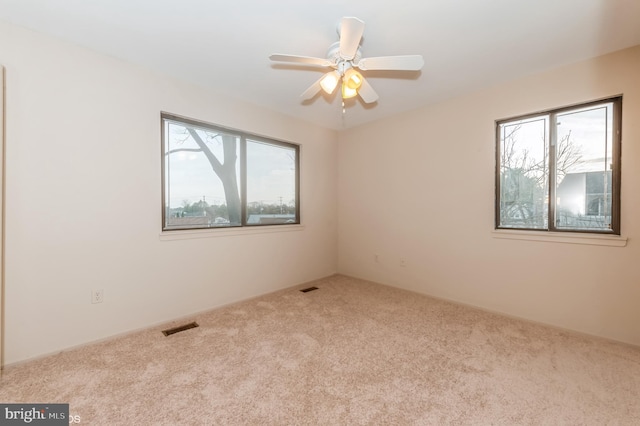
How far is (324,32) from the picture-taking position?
6.79ft

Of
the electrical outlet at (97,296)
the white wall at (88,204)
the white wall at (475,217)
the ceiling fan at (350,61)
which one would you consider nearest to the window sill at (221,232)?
the white wall at (88,204)

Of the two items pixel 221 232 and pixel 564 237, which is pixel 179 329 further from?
pixel 564 237

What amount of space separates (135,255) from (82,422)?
1379 mm

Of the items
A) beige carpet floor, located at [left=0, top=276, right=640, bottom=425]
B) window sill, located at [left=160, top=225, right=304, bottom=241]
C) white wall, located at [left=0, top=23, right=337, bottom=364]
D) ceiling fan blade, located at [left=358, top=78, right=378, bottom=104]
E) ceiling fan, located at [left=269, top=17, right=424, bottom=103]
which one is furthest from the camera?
window sill, located at [left=160, top=225, right=304, bottom=241]

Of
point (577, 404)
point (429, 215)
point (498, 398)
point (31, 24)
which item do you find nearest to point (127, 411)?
point (498, 398)

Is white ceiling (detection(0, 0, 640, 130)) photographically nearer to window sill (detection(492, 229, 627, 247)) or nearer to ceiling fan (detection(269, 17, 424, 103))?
ceiling fan (detection(269, 17, 424, 103))

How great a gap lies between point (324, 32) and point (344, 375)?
2519mm

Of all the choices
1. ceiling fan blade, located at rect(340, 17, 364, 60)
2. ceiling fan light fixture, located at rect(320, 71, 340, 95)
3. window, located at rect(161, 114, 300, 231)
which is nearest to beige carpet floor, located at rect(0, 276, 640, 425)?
window, located at rect(161, 114, 300, 231)

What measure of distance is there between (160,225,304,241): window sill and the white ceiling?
1603 mm

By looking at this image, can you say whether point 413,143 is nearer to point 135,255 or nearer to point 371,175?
point 371,175

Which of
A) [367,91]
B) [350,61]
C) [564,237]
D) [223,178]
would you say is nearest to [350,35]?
[350,61]

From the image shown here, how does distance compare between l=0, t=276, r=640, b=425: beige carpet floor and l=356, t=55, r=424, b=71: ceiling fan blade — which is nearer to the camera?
l=0, t=276, r=640, b=425: beige carpet floor

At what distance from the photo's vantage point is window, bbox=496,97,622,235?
2393 mm

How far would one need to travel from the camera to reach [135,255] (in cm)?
254
